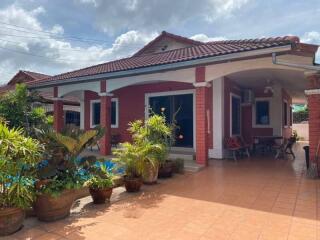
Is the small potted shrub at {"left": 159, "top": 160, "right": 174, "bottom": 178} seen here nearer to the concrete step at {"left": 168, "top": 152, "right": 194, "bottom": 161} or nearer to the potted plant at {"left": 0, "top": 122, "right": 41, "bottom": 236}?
the concrete step at {"left": 168, "top": 152, "right": 194, "bottom": 161}

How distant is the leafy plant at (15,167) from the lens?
4.18 metres

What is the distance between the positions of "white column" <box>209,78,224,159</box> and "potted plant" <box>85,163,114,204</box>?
6899 mm

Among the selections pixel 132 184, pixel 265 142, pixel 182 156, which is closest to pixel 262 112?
pixel 265 142

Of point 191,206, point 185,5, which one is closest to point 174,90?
point 185,5

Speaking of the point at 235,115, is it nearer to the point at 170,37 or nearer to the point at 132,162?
the point at 170,37

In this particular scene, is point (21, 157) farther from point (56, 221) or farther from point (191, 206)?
point (191, 206)

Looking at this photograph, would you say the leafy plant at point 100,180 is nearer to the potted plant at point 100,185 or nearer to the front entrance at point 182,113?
the potted plant at point 100,185

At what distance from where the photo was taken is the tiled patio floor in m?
4.24

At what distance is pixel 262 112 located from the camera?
16672mm

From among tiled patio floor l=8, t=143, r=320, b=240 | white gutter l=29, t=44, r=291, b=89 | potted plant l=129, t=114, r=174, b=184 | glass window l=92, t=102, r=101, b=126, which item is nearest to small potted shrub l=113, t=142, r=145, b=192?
potted plant l=129, t=114, r=174, b=184

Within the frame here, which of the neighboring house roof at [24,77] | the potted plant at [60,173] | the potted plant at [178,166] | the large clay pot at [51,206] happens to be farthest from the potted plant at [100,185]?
A: the neighboring house roof at [24,77]

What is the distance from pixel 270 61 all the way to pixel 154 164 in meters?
4.87

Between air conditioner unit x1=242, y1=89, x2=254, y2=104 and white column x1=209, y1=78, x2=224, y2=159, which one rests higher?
air conditioner unit x1=242, y1=89, x2=254, y2=104

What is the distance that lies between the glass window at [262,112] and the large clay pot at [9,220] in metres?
15.2
